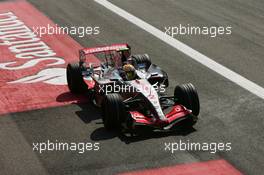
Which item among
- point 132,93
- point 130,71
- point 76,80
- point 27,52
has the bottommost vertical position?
point 27,52

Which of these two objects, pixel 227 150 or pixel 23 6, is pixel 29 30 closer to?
pixel 23 6

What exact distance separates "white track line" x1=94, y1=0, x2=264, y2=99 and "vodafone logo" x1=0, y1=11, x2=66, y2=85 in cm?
470

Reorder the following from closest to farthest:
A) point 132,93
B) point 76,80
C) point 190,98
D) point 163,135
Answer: point 163,135, point 190,98, point 132,93, point 76,80

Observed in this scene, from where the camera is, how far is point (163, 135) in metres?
17.9

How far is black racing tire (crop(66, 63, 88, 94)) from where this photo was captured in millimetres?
20609

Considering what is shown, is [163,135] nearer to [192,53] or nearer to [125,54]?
[125,54]

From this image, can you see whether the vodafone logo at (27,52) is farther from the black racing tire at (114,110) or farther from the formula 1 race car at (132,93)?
the black racing tire at (114,110)

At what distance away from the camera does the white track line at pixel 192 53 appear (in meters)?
22.1

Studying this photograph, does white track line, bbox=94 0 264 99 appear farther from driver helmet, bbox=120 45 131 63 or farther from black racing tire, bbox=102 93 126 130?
black racing tire, bbox=102 93 126 130

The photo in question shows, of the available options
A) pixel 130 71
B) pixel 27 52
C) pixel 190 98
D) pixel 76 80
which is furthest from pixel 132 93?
pixel 27 52

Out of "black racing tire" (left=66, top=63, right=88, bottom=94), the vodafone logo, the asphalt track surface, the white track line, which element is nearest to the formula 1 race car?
"black racing tire" (left=66, top=63, right=88, bottom=94)

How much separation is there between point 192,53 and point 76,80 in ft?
21.8

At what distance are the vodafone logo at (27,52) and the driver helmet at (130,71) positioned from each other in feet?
12.4

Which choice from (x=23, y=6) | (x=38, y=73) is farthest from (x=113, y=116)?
(x=23, y=6)
